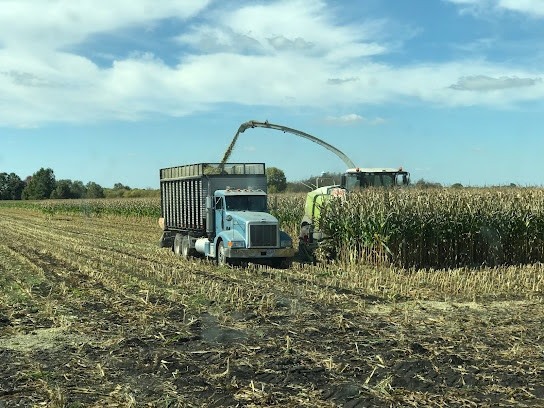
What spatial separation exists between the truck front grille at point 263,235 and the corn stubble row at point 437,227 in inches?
85.8

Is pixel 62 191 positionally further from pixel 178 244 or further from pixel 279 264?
pixel 279 264

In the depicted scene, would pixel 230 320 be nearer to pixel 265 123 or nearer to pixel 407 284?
pixel 407 284

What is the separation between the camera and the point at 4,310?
10406 millimetres

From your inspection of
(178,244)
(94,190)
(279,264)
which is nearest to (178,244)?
(178,244)

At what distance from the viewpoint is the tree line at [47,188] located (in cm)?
9662

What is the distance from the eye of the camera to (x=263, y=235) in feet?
53.9

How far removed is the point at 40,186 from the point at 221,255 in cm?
10431

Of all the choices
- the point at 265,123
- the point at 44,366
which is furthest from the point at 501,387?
Result: the point at 265,123

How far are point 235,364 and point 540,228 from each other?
1371 cm

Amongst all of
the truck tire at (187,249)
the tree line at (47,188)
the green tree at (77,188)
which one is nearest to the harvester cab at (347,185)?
the truck tire at (187,249)

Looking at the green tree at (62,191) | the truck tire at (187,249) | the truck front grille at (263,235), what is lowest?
the truck tire at (187,249)

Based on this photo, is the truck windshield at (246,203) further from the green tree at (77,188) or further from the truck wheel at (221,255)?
the green tree at (77,188)

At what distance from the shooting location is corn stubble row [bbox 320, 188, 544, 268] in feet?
54.5

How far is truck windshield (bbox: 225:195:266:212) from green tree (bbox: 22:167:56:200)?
330 feet
